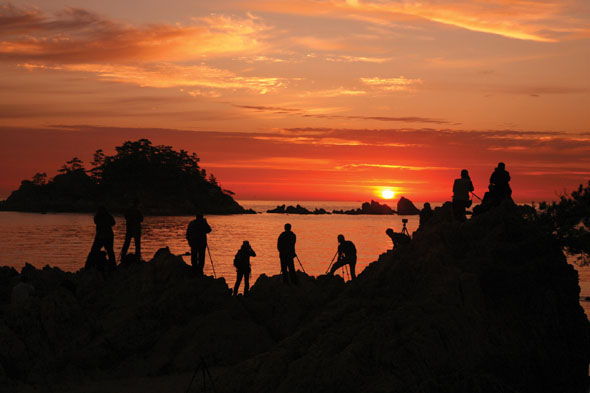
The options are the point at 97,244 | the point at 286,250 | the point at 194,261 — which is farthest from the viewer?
the point at 286,250

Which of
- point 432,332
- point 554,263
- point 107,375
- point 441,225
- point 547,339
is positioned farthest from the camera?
point 107,375

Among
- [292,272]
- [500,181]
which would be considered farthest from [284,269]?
[500,181]

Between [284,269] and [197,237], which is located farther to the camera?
[284,269]

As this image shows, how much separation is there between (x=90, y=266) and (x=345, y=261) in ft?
30.8

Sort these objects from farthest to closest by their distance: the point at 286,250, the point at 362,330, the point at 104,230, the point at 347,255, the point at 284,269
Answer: the point at 347,255 → the point at 284,269 → the point at 286,250 → the point at 104,230 → the point at 362,330

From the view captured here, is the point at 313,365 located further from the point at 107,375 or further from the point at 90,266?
the point at 90,266

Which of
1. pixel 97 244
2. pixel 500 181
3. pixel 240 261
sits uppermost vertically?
pixel 500 181

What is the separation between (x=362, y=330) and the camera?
12.4 meters

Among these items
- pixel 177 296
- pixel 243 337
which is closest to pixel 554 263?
pixel 243 337

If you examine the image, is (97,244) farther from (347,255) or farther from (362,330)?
(362,330)

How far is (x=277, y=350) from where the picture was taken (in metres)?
13.1

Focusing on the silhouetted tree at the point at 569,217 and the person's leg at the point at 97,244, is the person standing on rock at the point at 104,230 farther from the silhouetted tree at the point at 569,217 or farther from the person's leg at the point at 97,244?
the silhouetted tree at the point at 569,217

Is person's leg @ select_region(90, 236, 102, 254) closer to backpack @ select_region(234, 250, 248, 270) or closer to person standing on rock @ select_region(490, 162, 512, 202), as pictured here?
backpack @ select_region(234, 250, 248, 270)

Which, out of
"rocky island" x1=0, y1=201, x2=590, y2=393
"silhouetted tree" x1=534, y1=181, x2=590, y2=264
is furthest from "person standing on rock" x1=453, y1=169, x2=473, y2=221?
"silhouetted tree" x1=534, y1=181, x2=590, y2=264
